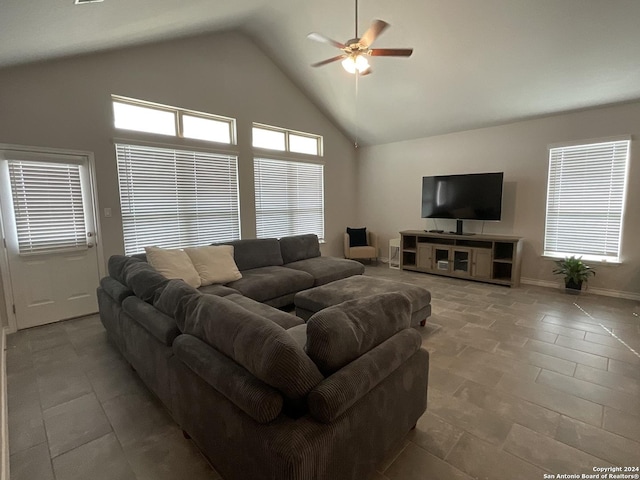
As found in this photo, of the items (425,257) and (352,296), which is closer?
(352,296)

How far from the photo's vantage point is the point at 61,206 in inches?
140

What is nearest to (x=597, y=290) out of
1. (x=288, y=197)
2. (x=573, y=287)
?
(x=573, y=287)

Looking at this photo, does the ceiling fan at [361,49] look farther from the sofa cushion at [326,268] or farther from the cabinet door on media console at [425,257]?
the cabinet door on media console at [425,257]

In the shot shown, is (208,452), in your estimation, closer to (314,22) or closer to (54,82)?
(54,82)

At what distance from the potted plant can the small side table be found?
269 cm

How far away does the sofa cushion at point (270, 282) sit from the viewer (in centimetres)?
344

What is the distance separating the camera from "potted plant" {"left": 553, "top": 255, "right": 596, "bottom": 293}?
174 inches

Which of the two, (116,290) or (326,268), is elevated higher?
(116,290)

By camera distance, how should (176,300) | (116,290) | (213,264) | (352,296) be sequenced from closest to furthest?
(176,300) → (116,290) → (352,296) → (213,264)

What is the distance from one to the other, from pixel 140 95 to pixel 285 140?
2.50 metres

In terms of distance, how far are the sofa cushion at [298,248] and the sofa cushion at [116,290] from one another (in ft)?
7.37

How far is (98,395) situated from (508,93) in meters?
5.91

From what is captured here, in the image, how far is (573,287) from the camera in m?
4.53

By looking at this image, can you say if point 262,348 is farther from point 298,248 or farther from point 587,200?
point 587,200
